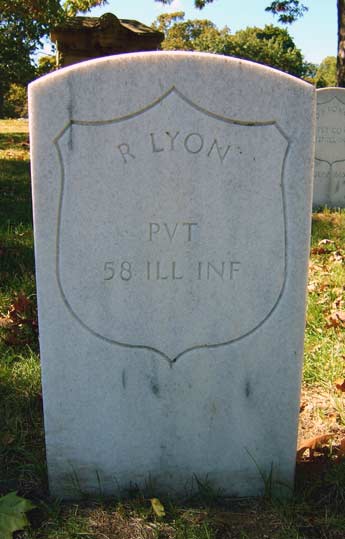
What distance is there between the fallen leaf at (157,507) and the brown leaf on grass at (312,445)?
58cm

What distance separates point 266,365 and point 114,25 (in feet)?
22.5

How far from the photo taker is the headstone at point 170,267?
1697 millimetres

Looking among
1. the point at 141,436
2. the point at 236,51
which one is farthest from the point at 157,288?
the point at 236,51

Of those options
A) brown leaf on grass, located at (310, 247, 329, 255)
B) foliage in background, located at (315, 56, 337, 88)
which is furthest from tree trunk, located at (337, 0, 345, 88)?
foliage in background, located at (315, 56, 337, 88)

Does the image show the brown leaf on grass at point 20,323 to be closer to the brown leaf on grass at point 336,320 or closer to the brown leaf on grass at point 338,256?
the brown leaf on grass at point 336,320

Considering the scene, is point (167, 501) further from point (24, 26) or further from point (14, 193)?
point (24, 26)

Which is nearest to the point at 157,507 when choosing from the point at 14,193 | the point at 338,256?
the point at 338,256

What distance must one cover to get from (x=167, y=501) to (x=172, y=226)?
97 centimetres

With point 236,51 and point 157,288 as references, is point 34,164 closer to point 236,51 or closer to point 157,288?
point 157,288

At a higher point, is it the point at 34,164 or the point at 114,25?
the point at 114,25

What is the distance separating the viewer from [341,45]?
27.6 ft

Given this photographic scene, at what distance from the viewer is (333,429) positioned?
2381 mm

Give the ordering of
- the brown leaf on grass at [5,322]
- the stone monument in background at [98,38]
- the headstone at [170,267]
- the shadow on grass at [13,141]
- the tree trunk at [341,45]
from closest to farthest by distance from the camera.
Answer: the headstone at [170,267]
the brown leaf on grass at [5,322]
the stone monument in background at [98,38]
the tree trunk at [341,45]
the shadow on grass at [13,141]

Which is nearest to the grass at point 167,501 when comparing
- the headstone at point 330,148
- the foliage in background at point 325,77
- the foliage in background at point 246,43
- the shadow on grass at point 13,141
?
the headstone at point 330,148
